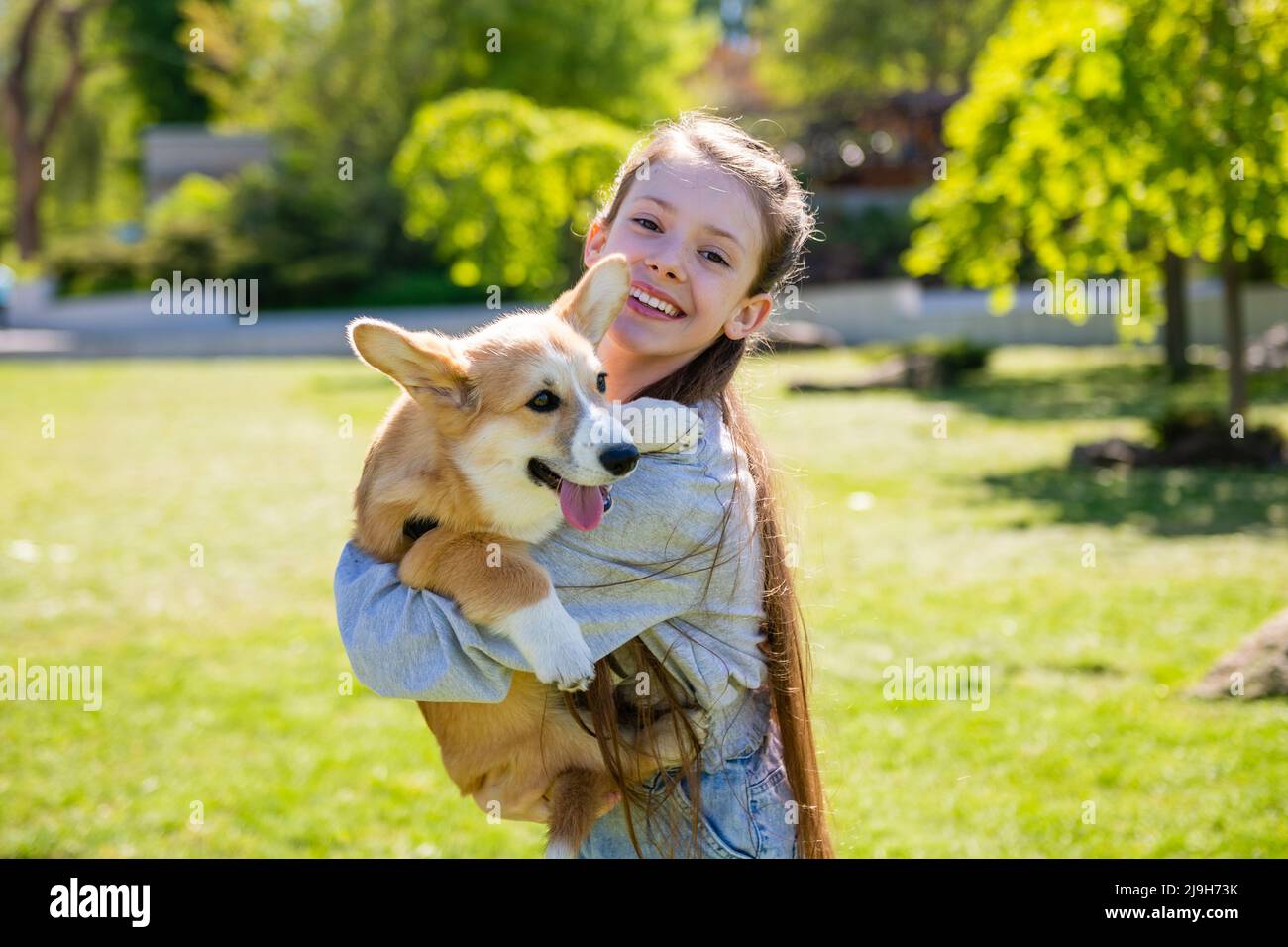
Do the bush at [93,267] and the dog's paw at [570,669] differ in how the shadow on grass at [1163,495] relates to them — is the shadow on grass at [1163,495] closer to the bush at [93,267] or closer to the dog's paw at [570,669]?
the dog's paw at [570,669]

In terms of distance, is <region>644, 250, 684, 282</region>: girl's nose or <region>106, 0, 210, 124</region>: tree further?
<region>106, 0, 210, 124</region>: tree

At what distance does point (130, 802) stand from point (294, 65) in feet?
110

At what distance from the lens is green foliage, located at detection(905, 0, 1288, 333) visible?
419 inches

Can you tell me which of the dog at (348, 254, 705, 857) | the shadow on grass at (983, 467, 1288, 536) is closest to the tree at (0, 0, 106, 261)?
the shadow on grass at (983, 467, 1288, 536)

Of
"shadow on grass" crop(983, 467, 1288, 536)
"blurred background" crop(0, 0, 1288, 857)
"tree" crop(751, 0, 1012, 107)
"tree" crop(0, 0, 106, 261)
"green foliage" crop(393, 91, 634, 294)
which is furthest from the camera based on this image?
"tree" crop(751, 0, 1012, 107)

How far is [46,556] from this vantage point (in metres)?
10.4

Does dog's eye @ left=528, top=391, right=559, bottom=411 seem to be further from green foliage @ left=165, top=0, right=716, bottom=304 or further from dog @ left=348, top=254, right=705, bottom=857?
green foliage @ left=165, top=0, right=716, bottom=304

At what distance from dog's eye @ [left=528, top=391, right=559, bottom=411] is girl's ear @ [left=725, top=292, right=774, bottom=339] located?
47cm

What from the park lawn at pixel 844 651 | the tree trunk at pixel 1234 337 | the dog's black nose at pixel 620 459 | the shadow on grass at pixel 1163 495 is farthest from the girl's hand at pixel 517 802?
the tree trunk at pixel 1234 337

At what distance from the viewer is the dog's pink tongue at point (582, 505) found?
269cm

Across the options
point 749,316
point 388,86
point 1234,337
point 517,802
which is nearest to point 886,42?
point 388,86

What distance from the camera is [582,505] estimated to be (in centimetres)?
273

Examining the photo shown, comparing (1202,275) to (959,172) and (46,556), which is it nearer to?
(959,172)

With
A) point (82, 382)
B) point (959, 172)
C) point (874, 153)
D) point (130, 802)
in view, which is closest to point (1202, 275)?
point (874, 153)
